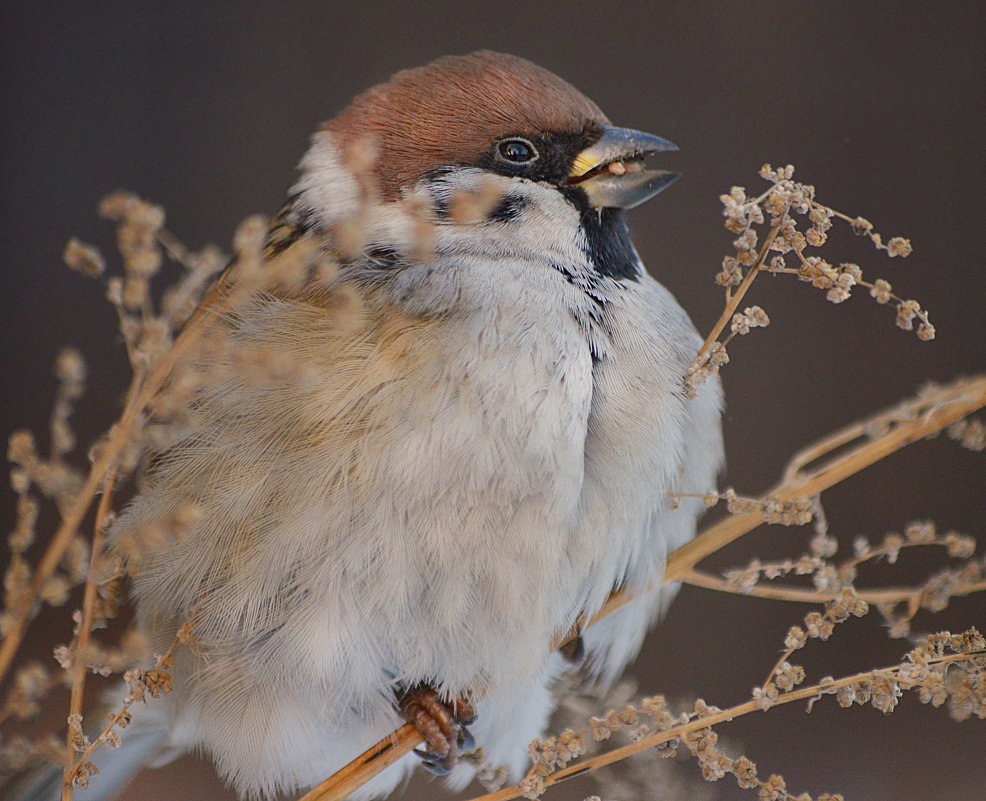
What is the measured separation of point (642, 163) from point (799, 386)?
34 centimetres

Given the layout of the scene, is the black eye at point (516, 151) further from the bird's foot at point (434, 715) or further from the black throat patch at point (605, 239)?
the bird's foot at point (434, 715)

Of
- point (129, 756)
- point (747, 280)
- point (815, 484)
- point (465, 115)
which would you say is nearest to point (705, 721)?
point (815, 484)

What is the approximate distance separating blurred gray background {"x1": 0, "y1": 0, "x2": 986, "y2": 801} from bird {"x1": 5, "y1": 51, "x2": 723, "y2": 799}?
6.3 inches

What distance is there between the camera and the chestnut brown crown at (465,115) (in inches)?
32.8

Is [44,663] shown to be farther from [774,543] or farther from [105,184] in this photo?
[774,543]

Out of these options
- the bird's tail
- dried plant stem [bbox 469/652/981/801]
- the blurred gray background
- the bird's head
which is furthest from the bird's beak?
the bird's tail

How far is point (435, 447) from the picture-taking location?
0.73 m

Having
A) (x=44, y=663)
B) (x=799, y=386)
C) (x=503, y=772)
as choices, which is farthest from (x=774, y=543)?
(x=44, y=663)

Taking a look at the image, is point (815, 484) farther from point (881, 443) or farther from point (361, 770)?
point (361, 770)

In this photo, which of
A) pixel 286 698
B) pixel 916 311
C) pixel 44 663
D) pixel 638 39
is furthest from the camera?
pixel 44 663

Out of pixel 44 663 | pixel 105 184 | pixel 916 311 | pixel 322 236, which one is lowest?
pixel 916 311

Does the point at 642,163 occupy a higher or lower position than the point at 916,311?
higher

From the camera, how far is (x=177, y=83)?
1.13 meters

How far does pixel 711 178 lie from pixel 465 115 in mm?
293
